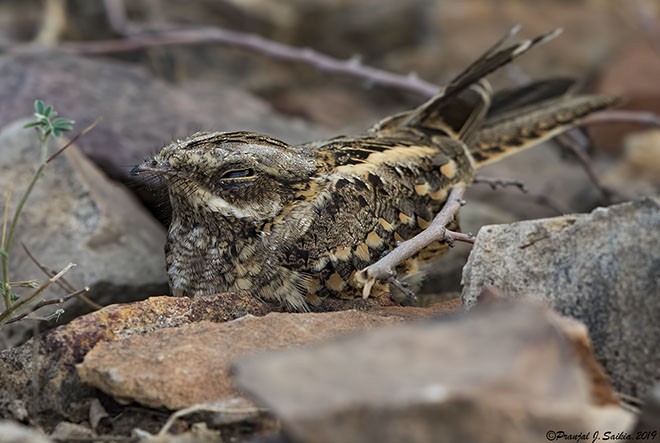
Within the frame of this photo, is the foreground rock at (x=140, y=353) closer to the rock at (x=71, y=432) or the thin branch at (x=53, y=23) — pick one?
the rock at (x=71, y=432)

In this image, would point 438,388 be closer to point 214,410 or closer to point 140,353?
point 214,410

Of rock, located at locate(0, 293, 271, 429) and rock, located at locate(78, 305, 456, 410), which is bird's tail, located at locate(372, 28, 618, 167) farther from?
rock, located at locate(0, 293, 271, 429)

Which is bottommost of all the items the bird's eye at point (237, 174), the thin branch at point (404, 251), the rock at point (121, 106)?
the thin branch at point (404, 251)

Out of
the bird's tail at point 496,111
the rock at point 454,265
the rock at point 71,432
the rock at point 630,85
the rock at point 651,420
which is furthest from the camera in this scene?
the rock at point 630,85

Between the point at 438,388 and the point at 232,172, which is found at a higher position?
the point at 232,172

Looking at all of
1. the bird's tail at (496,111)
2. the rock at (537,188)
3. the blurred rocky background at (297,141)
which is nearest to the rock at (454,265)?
the blurred rocky background at (297,141)

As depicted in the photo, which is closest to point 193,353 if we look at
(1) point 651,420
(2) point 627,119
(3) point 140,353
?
(3) point 140,353

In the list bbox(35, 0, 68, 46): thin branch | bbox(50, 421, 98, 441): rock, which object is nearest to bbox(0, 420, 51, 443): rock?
bbox(50, 421, 98, 441): rock
